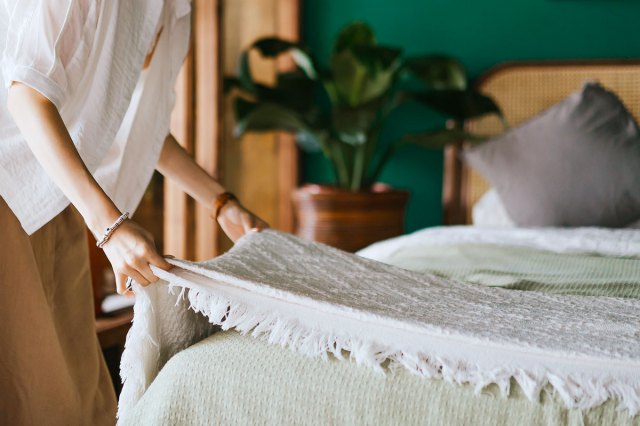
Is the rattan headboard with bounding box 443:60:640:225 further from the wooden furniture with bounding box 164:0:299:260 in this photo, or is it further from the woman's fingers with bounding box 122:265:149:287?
the woman's fingers with bounding box 122:265:149:287

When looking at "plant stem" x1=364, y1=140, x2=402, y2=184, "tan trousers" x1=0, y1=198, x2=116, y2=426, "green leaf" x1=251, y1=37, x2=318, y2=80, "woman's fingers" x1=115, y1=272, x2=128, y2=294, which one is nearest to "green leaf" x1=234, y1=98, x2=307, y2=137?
"green leaf" x1=251, y1=37, x2=318, y2=80

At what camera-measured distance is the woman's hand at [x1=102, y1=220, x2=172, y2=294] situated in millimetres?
1035

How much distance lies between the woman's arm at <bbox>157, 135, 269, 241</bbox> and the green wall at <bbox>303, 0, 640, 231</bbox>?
2.09m

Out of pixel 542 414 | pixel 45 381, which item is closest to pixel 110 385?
pixel 45 381

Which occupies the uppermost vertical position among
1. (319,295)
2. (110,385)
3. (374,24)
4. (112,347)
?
(374,24)

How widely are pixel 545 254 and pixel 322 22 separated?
80.4 inches

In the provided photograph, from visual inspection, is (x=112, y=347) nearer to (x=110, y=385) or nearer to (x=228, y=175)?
(x=110, y=385)

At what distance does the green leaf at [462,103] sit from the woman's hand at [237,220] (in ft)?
→ 5.48

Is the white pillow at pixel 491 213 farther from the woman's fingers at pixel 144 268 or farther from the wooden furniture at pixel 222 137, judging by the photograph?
the woman's fingers at pixel 144 268

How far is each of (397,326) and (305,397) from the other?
6.0 inches

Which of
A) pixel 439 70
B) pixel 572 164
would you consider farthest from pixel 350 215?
pixel 572 164

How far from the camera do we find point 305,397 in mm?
979

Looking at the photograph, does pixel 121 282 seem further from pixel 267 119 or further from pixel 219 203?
pixel 267 119

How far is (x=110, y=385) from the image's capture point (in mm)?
1452
